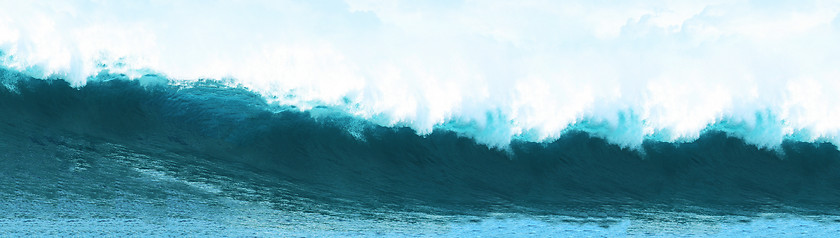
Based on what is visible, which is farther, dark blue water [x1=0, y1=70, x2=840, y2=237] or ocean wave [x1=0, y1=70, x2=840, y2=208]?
ocean wave [x1=0, y1=70, x2=840, y2=208]

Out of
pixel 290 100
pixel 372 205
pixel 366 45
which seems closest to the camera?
pixel 372 205

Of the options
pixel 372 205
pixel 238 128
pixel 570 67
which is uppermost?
pixel 570 67

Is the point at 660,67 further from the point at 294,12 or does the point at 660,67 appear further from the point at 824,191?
the point at 294,12

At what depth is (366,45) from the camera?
123ft

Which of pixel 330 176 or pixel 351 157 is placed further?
pixel 351 157

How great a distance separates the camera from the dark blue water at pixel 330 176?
2947 cm

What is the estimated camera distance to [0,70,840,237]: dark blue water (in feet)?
96.7

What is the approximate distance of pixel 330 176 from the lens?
32.2m

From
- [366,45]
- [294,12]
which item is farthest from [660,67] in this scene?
[294,12]

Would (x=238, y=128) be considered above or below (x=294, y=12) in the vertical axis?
below

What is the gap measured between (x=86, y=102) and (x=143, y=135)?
2.28 metres

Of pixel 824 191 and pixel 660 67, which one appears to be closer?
pixel 824 191

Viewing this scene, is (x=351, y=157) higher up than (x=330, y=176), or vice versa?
(x=351, y=157)

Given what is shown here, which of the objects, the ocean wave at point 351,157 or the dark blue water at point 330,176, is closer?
the dark blue water at point 330,176
